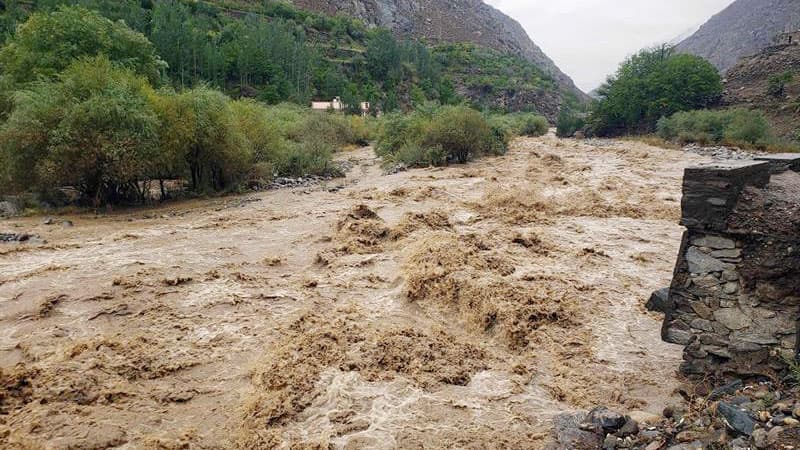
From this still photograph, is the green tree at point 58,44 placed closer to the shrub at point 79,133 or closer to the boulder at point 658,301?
the shrub at point 79,133

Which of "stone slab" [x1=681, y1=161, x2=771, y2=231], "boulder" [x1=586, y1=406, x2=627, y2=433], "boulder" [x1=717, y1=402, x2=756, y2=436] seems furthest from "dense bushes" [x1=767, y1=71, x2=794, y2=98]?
"boulder" [x1=717, y1=402, x2=756, y2=436]

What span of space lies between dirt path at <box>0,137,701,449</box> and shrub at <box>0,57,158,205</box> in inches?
59.6

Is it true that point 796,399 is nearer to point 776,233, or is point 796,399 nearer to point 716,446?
point 716,446

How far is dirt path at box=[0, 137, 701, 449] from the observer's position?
5.46 m

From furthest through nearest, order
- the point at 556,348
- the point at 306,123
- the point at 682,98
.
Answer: the point at 682,98, the point at 306,123, the point at 556,348

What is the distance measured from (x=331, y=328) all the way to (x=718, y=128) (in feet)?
113

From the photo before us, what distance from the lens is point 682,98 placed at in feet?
138

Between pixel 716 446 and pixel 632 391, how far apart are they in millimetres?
2080

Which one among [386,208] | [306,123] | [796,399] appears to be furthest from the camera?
[306,123]

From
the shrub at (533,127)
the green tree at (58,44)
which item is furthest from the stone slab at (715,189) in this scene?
the shrub at (533,127)

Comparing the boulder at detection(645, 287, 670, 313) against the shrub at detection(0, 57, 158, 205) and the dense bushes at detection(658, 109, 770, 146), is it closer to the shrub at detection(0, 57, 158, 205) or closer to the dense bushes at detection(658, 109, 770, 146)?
the shrub at detection(0, 57, 158, 205)

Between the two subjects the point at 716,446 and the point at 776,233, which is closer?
the point at 716,446

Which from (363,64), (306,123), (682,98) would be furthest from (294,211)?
(363,64)

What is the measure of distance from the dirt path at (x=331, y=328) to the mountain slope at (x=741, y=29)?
101912 millimetres
